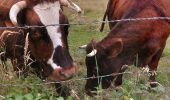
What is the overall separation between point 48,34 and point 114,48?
116 centimetres

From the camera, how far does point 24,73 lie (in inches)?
224

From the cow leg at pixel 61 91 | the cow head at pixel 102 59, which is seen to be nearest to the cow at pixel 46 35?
the cow leg at pixel 61 91

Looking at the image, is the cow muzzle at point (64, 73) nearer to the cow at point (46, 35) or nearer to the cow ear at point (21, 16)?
the cow at point (46, 35)

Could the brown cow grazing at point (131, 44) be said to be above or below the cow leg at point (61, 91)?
above

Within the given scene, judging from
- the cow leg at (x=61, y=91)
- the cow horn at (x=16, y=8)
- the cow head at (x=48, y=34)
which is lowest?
the cow leg at (x=61, y=91)

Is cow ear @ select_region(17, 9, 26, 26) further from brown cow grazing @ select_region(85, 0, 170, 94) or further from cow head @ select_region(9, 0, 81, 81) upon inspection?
brown cow grazing @ select_region(85, 0, 170, 94)

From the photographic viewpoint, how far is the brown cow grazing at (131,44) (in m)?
6.35

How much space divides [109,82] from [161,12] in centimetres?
145

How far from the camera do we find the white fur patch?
5547 millimetres

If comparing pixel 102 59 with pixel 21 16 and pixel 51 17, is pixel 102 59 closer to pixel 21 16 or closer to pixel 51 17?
pixel 51 17

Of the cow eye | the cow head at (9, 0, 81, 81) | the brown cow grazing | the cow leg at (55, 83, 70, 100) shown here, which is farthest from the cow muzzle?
the brown cow grazing

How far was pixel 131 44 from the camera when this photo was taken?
6.67m

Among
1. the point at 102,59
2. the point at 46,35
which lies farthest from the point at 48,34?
the point at 102,59

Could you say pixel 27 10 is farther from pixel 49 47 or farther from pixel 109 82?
pixel 109 82
